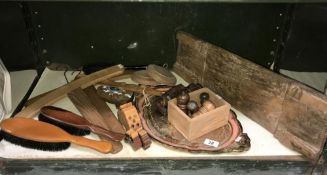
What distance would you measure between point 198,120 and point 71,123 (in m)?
0.33

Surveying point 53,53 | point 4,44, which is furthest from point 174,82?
point 4,44

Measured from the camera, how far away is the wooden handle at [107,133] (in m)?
0.80

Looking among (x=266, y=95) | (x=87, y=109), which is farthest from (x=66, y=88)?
(x=266, y=95)

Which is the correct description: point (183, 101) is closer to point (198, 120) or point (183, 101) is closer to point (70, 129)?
point (198, 120)

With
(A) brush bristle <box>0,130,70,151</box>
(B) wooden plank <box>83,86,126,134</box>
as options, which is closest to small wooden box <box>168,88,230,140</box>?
(B) wooden plank <box>83,86,126,134</box>

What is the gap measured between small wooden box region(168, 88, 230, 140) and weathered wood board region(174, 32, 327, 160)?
0.30 ft

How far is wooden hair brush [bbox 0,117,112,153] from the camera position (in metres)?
0.77

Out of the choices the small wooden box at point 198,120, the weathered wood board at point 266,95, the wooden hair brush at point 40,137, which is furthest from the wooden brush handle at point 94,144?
the weathered wood board at point 266,95

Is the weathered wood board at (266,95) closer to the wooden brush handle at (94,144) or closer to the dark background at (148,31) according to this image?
the dark background at (148,31)

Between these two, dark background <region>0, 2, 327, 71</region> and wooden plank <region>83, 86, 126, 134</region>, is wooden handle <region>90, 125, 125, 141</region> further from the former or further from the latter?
dark background <region>0, 2, 327, 71</region>

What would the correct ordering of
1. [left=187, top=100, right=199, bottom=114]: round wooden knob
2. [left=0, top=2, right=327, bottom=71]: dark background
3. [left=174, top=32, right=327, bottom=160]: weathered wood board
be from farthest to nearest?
[left=0, top=2, right=327, bottom=71]: dark background
[left=187, top=100, right=199, bottom=114]: round wooden knob
[left=174, top=32, right=327, bottom=160]: weathered wood board

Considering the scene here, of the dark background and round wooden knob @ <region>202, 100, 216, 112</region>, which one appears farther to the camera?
the dark background

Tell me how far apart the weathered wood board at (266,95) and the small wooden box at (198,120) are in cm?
9

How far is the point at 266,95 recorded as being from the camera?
83 cm
